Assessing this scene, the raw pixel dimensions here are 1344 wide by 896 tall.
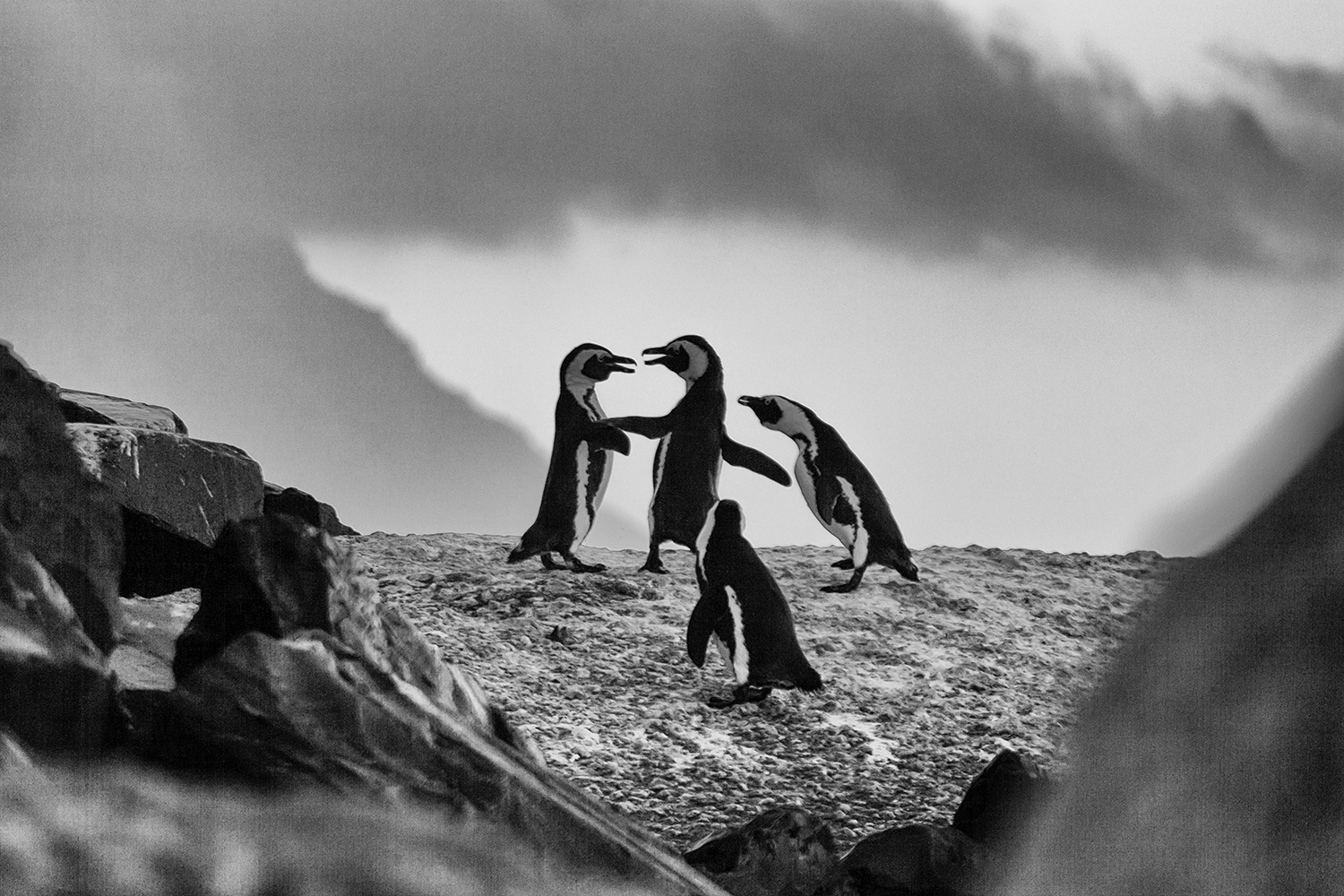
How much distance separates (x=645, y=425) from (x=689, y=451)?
32 centimetres

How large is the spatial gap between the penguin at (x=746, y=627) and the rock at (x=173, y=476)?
5.59 ft

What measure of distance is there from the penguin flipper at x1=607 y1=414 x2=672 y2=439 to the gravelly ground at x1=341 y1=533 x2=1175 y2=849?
67 centimetres

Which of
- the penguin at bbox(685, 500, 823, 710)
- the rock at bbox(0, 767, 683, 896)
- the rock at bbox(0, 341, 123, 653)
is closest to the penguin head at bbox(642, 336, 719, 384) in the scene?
the penguin at bbox(685, 500, 823, 710)

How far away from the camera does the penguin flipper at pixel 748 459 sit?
21.1ft

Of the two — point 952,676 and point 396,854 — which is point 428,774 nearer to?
point 396,854

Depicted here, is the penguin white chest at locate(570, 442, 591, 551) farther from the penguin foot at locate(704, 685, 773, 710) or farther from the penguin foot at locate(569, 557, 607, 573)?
the penguin foot at locate(704, 685, 773, 710)

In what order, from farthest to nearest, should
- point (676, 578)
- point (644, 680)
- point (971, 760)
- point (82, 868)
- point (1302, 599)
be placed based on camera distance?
point (676, 578) → point (644, 680) → point (971, 760) → point (82, 868) → point (1302, 599)

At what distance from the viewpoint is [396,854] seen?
607 millimetres

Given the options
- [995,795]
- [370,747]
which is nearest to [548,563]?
[995,795]

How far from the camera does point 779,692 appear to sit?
15.4 ft

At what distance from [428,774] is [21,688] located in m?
0.40

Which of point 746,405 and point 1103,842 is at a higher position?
point 746,405

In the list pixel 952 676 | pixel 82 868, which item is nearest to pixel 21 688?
pixel 82 868

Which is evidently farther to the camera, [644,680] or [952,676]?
[952,676]
